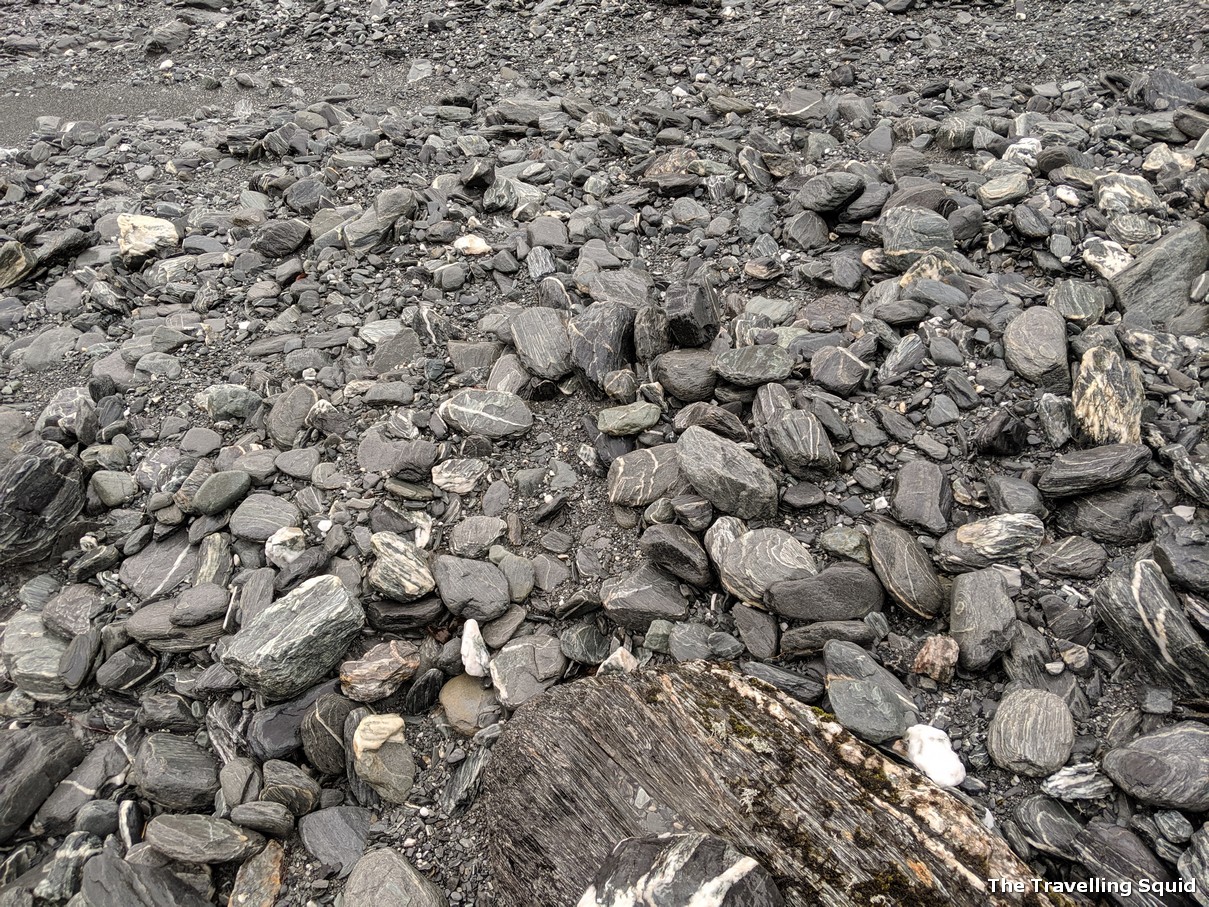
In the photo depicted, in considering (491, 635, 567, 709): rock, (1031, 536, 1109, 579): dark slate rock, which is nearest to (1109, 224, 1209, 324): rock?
(1031, 536, 1109, 579): dark slate rock

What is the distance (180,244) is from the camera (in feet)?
19.4

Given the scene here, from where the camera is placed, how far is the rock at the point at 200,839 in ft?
9.84

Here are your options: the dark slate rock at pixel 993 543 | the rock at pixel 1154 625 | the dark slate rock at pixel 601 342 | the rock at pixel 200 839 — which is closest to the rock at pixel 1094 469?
the dark slate rock at pixel 993 543

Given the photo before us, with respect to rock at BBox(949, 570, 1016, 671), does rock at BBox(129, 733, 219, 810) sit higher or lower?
lower

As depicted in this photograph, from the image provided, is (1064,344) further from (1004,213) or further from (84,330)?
(84,330)

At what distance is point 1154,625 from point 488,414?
3.16 meters

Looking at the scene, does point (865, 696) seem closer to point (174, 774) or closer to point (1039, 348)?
point (1039, 348)

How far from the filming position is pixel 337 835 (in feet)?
10.2

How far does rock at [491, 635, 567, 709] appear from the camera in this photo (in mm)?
3373

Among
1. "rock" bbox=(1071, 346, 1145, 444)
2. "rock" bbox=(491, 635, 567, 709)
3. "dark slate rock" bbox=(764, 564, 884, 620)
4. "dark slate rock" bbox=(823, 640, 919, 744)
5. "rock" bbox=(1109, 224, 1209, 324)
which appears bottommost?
"rock" bbox=(491, 635, 567, 709)

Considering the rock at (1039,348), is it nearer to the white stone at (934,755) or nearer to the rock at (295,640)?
the white stone at (934,755)

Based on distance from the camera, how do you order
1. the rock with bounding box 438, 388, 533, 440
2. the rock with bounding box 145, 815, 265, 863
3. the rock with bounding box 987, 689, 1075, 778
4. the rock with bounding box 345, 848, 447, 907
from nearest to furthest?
the rock with bounding box 987, 689, 1075, 778, the rock with bounding box 345, 848, 447, 907, the rock with bounding box 145, 815, 265, 863, the rock with bounding box 438, 388, 533, 440

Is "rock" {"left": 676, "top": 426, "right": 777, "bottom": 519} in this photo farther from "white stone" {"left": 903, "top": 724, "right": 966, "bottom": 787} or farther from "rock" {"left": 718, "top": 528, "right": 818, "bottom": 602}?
"white stone" {"left": 903, "top": 724, "right": 966, "bottom": 787}

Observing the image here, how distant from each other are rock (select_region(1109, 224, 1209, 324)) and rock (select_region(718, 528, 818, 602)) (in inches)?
92.0
